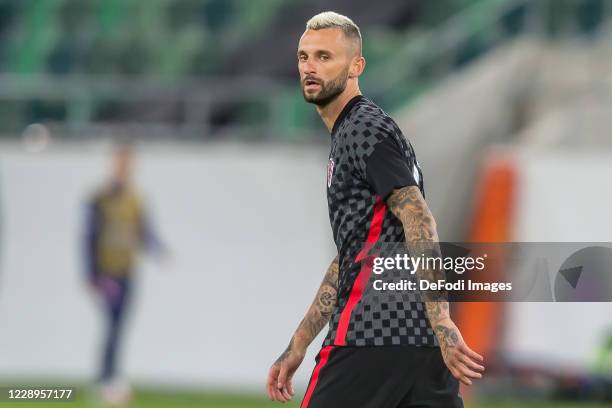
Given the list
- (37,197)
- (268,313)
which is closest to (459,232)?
(268,313)

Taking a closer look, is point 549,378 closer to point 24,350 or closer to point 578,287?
point 24,350

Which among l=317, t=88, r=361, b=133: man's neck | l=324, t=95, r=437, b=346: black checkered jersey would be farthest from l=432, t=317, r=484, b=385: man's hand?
l=317, t=88, r=361, b=133: man's neck

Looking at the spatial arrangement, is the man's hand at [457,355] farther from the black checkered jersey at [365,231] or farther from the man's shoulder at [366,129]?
the man's shoulder at [366,129]

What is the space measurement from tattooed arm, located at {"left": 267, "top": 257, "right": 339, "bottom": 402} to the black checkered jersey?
23cm

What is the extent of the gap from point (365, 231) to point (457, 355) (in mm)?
563

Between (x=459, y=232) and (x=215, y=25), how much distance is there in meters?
5.03

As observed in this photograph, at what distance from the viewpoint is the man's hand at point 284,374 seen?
549cm

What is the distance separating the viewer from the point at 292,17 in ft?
62.1

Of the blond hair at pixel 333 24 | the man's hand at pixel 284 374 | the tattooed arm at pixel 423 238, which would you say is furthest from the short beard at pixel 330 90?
the man's hand at pixel 284 374

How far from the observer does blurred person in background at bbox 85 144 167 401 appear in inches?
569

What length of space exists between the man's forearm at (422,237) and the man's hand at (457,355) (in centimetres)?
7

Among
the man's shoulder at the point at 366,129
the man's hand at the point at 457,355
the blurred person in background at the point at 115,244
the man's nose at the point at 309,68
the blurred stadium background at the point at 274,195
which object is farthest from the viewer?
the blurred person in background at the point at 115,244

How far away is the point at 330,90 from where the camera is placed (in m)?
5.30

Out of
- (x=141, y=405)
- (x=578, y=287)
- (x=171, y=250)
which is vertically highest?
(x=578, y=287)
